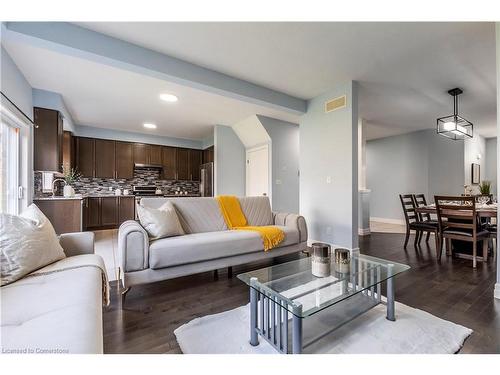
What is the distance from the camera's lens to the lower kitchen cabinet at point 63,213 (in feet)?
11.2

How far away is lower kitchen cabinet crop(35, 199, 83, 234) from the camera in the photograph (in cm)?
342

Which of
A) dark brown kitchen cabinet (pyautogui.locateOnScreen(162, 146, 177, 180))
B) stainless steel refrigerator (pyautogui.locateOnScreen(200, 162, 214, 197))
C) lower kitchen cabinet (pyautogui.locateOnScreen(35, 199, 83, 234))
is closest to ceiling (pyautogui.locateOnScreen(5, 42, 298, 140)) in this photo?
dark brown kitchen cabinet (pyautogui.locateOnScreen(162, 146, 177, 180))

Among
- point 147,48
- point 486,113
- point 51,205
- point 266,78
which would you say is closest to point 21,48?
point 147,48

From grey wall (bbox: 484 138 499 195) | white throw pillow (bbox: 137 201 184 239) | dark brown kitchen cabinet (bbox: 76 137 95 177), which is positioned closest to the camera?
white throw pillow (bbox: 137 201 184 239)

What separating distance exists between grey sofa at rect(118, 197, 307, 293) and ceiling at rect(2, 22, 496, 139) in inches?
68.4

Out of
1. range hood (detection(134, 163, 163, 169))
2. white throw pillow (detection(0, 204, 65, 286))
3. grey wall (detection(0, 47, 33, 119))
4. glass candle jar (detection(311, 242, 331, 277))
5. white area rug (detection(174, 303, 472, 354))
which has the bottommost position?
white area rug (detection(174, 303, 472, 354))

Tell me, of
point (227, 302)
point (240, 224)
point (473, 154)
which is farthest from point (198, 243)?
point (473, 154)

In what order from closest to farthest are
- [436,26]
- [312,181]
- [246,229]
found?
[436,26], [246,229], [312,181]

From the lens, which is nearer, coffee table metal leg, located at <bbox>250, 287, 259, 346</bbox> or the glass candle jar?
Result: coffee table metal leg, located at <bbox>250, 287, 259, 346</bbox>

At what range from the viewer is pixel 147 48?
8.55ft

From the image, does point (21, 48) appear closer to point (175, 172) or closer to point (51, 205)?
point (51, 205)

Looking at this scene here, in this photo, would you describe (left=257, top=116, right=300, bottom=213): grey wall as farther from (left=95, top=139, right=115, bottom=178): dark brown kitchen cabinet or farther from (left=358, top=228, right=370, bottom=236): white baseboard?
(left=95, top=139, right=115, bottom=178): dark brown kitchen cabinet
